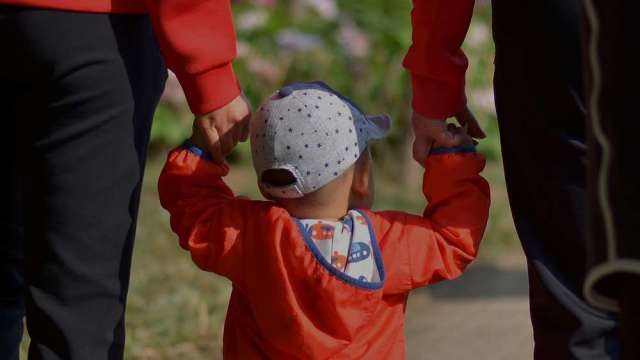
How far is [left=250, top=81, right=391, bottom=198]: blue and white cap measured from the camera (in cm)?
282

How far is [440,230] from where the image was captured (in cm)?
286

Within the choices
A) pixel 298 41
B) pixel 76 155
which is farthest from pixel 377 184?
pixel 76 155

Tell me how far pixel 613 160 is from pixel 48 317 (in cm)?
121

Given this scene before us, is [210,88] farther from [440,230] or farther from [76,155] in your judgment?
[440,230]

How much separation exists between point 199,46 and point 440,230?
23.4 inches

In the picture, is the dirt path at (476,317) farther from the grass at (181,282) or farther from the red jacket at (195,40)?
the red jacket at (195,40)

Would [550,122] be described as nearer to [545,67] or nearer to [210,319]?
[545,67]

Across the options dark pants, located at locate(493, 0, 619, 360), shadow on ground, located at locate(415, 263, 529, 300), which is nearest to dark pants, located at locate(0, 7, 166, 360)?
dark pants, located at locate(493, 0, 619, 360)

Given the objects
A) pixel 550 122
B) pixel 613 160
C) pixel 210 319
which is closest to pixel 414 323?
pixel 210 319

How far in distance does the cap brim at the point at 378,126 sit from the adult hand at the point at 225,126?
0.25 m

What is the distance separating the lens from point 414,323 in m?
4.41

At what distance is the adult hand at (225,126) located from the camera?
282 centimetres

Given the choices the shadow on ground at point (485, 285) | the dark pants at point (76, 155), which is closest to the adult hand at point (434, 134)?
the dark pants at point (76, 155)

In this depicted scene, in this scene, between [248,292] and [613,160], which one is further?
[248,292]
